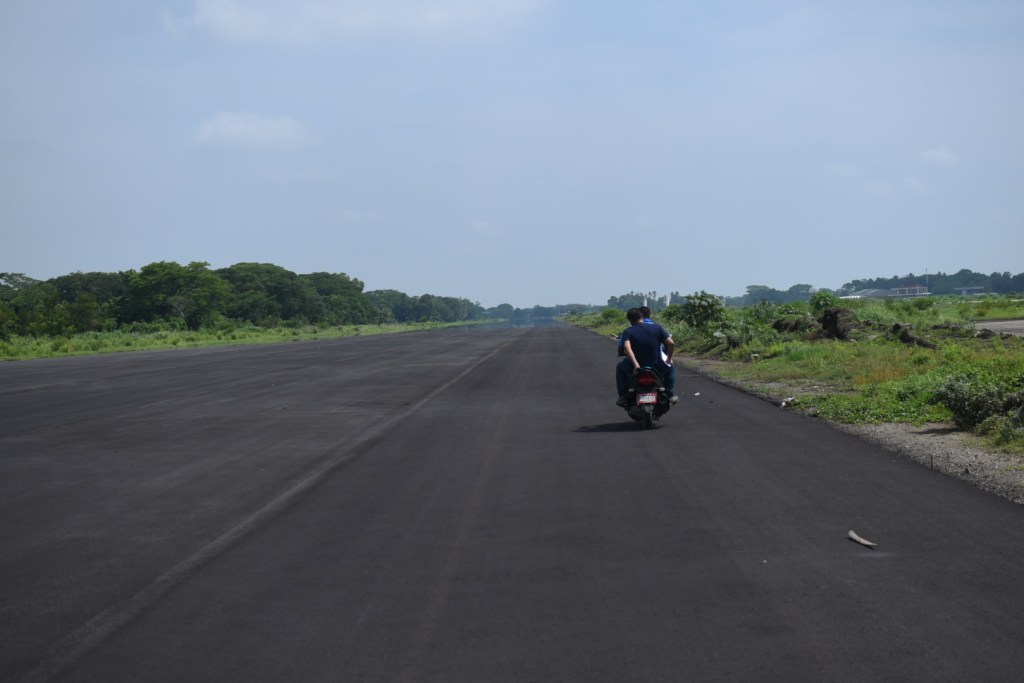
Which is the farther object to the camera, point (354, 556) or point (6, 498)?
point (6, 498)

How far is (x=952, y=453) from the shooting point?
10.9 metres

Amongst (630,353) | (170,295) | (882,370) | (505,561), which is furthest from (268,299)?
(505,561)

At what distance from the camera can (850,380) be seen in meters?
20.1

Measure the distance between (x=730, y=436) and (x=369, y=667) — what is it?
9061 millimetres

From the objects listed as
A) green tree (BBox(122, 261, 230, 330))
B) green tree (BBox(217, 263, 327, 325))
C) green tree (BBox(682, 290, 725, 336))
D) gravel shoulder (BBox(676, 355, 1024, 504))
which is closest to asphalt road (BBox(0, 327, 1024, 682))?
gravel shoulder (BBox(676, 355, 1024, 504))

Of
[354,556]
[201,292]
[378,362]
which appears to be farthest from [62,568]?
[201,292]

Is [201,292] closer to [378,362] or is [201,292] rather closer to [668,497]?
[378,362]

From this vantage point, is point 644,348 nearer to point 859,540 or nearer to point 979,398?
point 979,398

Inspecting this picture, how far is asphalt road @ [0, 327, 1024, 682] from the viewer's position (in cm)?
465

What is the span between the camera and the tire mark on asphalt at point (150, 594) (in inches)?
186

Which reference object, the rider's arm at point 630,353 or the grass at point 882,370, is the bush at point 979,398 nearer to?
the grass at point 882,370

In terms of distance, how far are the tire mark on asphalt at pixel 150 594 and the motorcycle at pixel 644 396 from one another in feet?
15.5

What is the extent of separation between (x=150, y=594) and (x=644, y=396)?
29.1 feet

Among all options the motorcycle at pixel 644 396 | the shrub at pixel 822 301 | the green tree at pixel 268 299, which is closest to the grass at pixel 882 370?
the motorcycle at pixel 644 396
